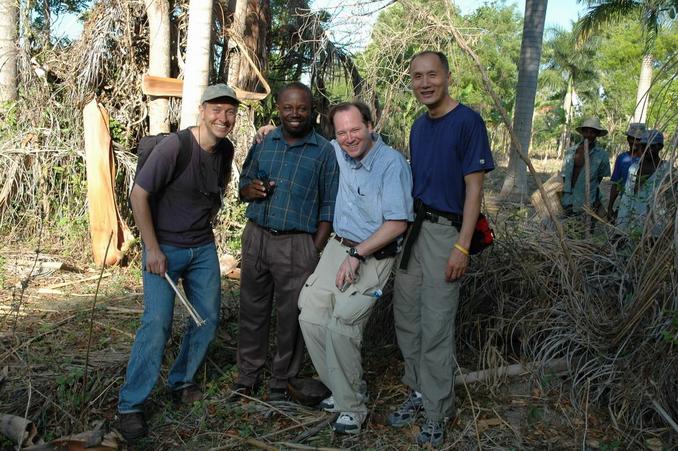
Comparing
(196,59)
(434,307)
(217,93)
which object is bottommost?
(434,307)

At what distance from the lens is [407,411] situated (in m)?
3.70

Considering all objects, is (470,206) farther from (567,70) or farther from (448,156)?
(567,70)

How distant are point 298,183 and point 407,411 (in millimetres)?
1617

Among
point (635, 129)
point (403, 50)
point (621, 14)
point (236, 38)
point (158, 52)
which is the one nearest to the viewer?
point (635, 129)

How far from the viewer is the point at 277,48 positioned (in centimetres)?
1047

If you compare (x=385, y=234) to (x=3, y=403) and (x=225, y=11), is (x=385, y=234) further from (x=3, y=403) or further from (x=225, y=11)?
(x=225, y=11)

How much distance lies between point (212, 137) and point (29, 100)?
19.3ft

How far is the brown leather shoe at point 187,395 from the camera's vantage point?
3844mm

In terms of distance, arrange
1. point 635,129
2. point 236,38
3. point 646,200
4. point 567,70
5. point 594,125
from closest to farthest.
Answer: point 646,200, point 635,129, point 594,125, point 236,38, point 567,70

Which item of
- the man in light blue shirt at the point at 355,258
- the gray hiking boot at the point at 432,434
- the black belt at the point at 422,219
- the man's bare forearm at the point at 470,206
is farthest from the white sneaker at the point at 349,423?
the man's bare forearm at the point at 470,206

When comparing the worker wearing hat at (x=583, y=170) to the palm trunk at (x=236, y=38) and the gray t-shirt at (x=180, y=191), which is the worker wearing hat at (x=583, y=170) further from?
the palm trunk at (x=236, y=38)

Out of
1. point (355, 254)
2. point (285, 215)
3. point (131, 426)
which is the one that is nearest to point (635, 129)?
point (355, 254)

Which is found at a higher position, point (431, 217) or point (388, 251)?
point (431, 217)

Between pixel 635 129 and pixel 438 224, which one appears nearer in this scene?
pixel 438 224
